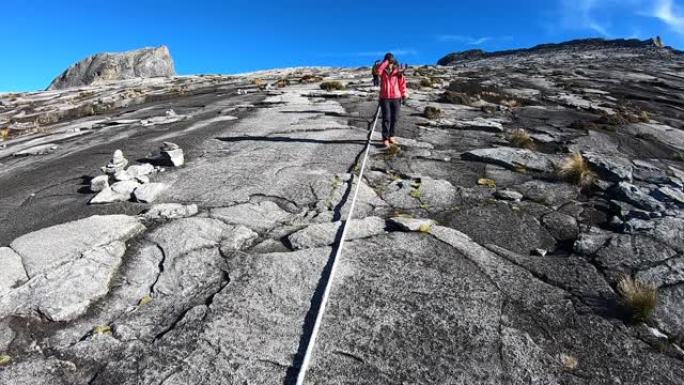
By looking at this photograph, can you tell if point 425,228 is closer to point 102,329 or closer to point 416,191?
point 416,191

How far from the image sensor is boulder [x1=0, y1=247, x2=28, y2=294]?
4176mm

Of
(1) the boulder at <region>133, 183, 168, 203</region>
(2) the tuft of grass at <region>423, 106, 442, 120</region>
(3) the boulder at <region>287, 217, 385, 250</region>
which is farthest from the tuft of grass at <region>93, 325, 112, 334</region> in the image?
(2) the tuft of grass at <region>423, 106, 442, 120</region>

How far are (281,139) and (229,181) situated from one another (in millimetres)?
3155

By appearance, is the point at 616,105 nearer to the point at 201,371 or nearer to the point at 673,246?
the point at 673,246

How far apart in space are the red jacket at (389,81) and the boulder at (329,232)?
14.9ft

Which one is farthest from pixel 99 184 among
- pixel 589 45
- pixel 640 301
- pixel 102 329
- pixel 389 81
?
pixel 589 45

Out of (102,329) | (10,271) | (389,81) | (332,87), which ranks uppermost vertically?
(389,81)

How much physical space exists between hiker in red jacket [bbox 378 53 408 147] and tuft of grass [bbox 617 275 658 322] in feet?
19.3

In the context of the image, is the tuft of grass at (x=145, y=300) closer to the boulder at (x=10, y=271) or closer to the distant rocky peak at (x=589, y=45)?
the boulder at (x=10, y=271)

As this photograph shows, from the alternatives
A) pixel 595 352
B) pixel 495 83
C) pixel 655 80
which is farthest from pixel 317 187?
pixel 655 80

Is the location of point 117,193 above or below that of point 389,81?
below

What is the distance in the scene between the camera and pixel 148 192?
250 inches

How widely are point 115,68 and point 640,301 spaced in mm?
51881

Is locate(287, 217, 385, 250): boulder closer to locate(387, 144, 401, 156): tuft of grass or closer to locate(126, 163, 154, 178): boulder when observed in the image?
locate(387, 144, 401, 156): tuft of grass
